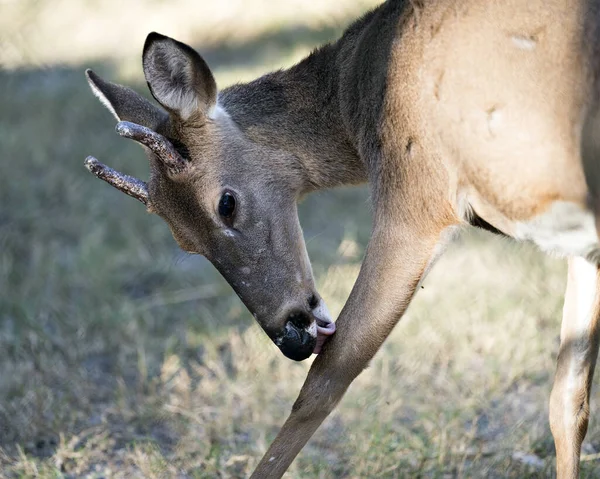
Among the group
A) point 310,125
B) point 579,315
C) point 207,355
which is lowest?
point 207,355

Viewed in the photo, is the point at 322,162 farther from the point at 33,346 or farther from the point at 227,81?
the point at 227,81

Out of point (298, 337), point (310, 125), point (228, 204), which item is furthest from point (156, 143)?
point (298, 337)

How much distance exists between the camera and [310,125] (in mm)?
4238

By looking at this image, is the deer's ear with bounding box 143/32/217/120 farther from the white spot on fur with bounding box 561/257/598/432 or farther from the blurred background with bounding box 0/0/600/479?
the white spot on fur with bounding box 561/257/598/432

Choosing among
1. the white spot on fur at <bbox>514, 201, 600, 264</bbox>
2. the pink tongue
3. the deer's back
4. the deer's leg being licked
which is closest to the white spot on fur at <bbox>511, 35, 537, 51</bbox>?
the deer's back

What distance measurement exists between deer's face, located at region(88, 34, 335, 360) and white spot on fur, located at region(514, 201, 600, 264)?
94 cm

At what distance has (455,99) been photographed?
10.8ft

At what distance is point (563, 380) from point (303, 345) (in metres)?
1.04

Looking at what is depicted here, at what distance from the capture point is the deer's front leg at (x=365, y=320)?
11.5ft

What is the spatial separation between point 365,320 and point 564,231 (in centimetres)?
77

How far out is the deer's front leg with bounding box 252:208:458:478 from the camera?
3.52 m

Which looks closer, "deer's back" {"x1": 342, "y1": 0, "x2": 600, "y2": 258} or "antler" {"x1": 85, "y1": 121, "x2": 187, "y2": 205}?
"deer's back" {"x1": 342, "y1": 0, "x2": 600, "y2": 258}

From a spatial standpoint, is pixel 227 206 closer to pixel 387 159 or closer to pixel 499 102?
pixel 387 159

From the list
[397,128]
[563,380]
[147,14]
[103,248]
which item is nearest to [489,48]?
[397,128]
